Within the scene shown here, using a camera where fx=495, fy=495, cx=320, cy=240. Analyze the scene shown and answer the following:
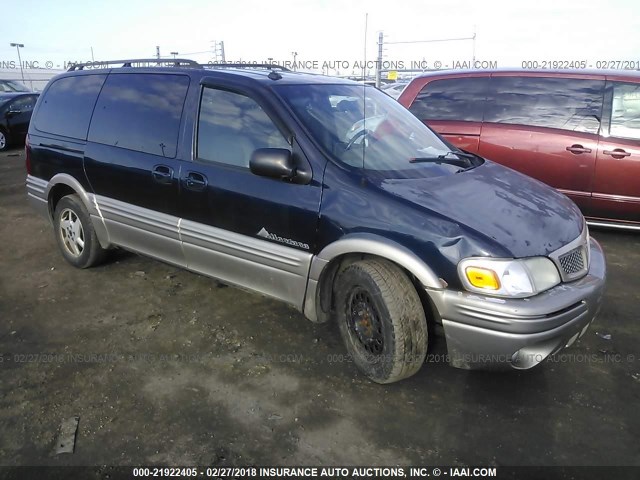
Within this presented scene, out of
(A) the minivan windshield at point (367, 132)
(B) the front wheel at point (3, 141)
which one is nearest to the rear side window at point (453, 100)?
(A) the minivan windshield at point (367, 132)

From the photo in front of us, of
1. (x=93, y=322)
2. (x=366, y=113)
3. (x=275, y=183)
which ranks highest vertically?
(x=366, y=113)

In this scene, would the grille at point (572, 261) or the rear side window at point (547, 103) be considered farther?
the rear side window at point (547, 103)

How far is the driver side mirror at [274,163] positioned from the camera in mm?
2770

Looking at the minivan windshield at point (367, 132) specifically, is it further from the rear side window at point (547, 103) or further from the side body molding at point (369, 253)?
the rear side window at point (547, 103)

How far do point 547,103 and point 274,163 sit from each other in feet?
12.5

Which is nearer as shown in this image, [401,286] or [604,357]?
[401,286]

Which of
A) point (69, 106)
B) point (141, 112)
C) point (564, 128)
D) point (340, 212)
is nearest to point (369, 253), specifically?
point (340, 212)

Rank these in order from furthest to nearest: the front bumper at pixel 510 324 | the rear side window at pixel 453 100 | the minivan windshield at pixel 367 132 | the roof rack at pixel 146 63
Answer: the rear side window at pixel 453 100 → the roof rack at pixel 146 63 → the minivan windshield at pixel 367 132 → the front bumper at pixel 510 324

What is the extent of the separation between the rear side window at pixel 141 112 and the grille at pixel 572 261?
252cm

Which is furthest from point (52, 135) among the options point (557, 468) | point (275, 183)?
point (557, 468)

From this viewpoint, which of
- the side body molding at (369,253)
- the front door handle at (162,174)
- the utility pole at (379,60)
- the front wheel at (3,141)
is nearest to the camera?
the side body molding at (369,253)

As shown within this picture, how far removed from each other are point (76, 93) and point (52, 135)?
445mm

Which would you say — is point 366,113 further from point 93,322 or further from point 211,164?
point 93,322

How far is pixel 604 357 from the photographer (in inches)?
121
